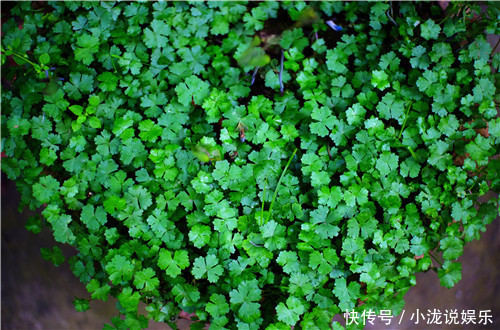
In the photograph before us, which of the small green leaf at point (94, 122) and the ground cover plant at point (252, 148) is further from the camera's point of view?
the small green leaf at point (94, 122)

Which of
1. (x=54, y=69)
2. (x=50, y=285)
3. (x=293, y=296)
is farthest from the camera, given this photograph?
(x=50, y=285)

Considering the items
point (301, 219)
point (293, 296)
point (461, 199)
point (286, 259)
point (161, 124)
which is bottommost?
point (293, 296)

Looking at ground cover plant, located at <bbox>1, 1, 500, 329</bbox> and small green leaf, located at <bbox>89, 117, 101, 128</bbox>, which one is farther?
small green leaf, located at <bbox>89, 117, 101, 128</bbox>

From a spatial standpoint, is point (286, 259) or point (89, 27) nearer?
point (286, 259)

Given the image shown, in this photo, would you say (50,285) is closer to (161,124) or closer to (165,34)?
(161,124)

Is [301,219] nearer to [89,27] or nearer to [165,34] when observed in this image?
[165,34]

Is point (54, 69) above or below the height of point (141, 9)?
below

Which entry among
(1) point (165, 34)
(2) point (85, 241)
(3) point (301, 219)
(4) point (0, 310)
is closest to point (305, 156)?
(3) point (301, 219)

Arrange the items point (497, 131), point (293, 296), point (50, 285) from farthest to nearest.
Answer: point (50, 285) < point (497, 131) < point (293, 296)
